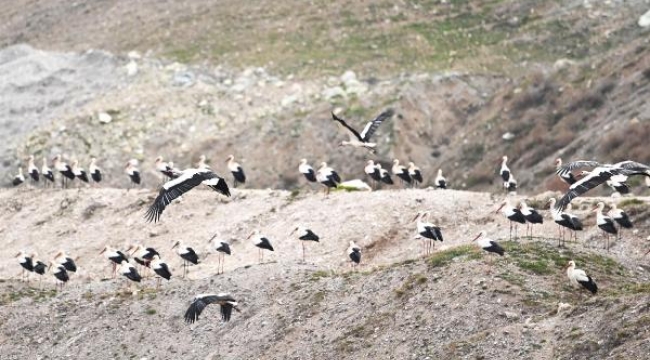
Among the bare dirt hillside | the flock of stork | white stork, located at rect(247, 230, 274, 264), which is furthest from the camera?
white stork, located at rect(247, 230, 274, 264)

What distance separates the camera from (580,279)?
29172 millimetres

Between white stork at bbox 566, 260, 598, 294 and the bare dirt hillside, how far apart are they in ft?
A: 1.24

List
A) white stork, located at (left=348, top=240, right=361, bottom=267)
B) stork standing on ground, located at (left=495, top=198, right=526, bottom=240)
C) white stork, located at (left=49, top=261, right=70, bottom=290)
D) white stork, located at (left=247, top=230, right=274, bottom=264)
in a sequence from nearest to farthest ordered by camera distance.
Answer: stork standing on ground, located at (left=495, top=198, right=526, bottom=240), white stork, located at (left=348, top=240, right=361, bottom=267), white stork, located at (left=247, top=230, right=274, bottom=264), white stork, located at (left=49, top=261, right=70, bottom=290)

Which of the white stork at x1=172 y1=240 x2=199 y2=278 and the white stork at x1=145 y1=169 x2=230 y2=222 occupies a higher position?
the white stork at x1=145 y1=169 x2=230 y2=222

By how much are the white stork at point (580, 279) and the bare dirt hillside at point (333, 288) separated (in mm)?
378

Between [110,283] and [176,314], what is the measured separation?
4.85m

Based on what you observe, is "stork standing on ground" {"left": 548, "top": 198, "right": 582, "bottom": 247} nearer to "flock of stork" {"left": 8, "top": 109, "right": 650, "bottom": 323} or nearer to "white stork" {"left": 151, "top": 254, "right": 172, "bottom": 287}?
"flock of stork" {"left": 8, "top": 109, "right": 650, "bottom": 323}

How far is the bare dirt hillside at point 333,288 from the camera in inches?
1093

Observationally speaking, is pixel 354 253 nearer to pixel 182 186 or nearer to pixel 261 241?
pixel 261 241

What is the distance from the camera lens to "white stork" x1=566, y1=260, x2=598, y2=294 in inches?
1142

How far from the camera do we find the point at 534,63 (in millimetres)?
71375

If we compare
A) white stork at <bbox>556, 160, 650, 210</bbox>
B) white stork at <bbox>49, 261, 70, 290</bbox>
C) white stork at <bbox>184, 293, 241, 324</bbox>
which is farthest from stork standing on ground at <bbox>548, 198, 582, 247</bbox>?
white stork at <bbox>49, 261, 70, 290</bbox>

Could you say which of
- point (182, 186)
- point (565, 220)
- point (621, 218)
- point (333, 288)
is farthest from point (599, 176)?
point (182, 186)

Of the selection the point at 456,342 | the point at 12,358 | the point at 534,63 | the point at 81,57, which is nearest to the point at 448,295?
the point at 456,342
